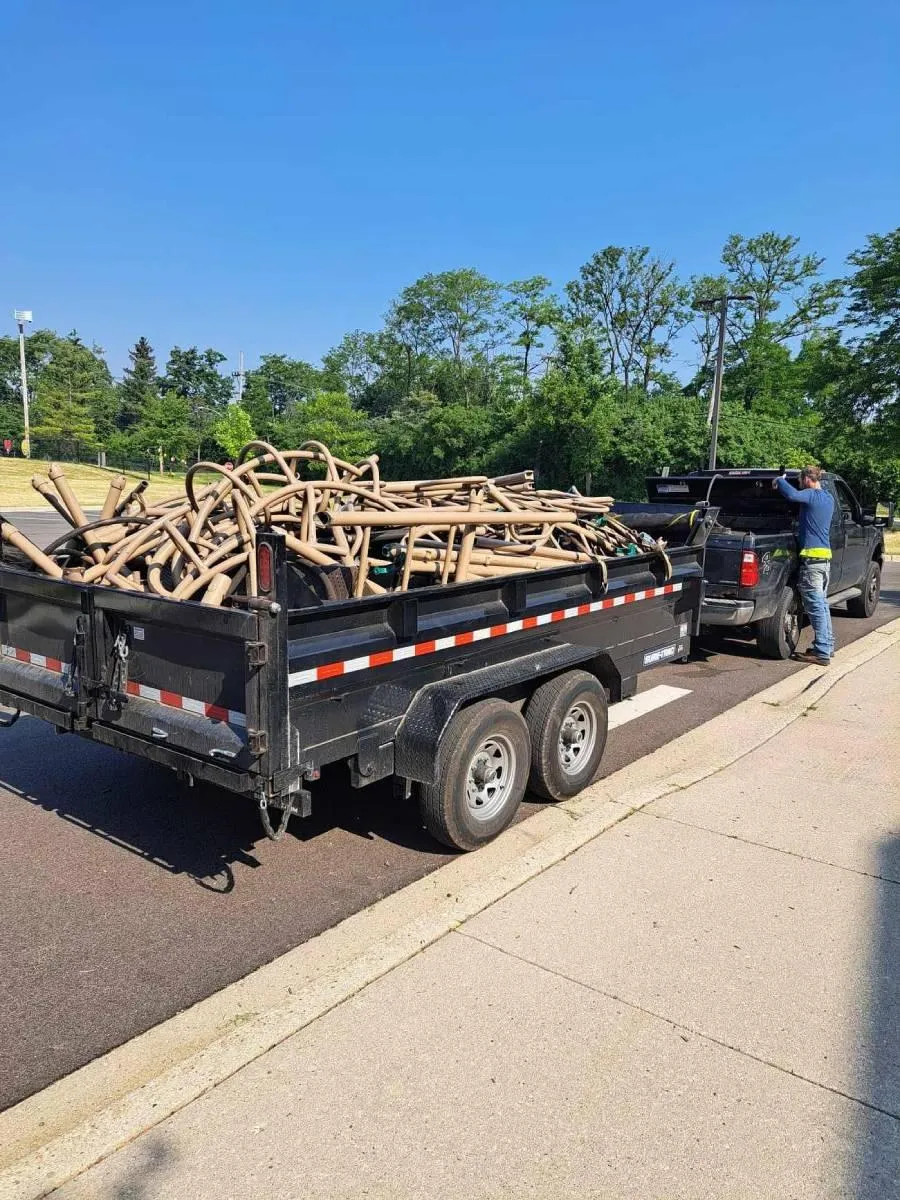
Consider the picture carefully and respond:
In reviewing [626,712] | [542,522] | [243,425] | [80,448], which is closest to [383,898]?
[542,522]

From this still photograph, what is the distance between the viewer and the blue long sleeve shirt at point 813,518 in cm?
808

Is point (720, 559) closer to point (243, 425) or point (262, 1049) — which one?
point (262, 1049)

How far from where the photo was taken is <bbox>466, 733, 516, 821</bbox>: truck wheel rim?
4096 mm

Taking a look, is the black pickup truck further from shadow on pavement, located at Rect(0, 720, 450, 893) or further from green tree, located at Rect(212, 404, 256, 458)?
green tree, located at Rect(212, 404, 256, 458)

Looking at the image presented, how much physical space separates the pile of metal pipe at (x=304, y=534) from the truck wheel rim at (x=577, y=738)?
881mm

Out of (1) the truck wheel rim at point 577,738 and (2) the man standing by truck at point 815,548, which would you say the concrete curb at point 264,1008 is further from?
(2) the man standing by truck at point 815,548

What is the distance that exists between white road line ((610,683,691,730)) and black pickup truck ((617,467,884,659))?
0.87 metres

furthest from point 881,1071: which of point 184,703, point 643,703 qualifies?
point 643,703

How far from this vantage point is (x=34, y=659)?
4.11 metres

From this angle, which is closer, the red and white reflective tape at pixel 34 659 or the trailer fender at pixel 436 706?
the trailer fender at pixel 436 706

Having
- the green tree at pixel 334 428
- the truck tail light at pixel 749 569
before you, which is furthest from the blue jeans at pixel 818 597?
the green tree at pixel 334 428

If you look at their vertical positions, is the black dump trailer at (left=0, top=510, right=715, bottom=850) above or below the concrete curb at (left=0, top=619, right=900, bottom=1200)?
above

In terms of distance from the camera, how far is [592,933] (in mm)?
3428

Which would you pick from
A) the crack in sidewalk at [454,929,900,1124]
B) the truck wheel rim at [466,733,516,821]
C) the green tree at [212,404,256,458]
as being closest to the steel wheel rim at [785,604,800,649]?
the truck wheel rim at [466,733,516,821]
